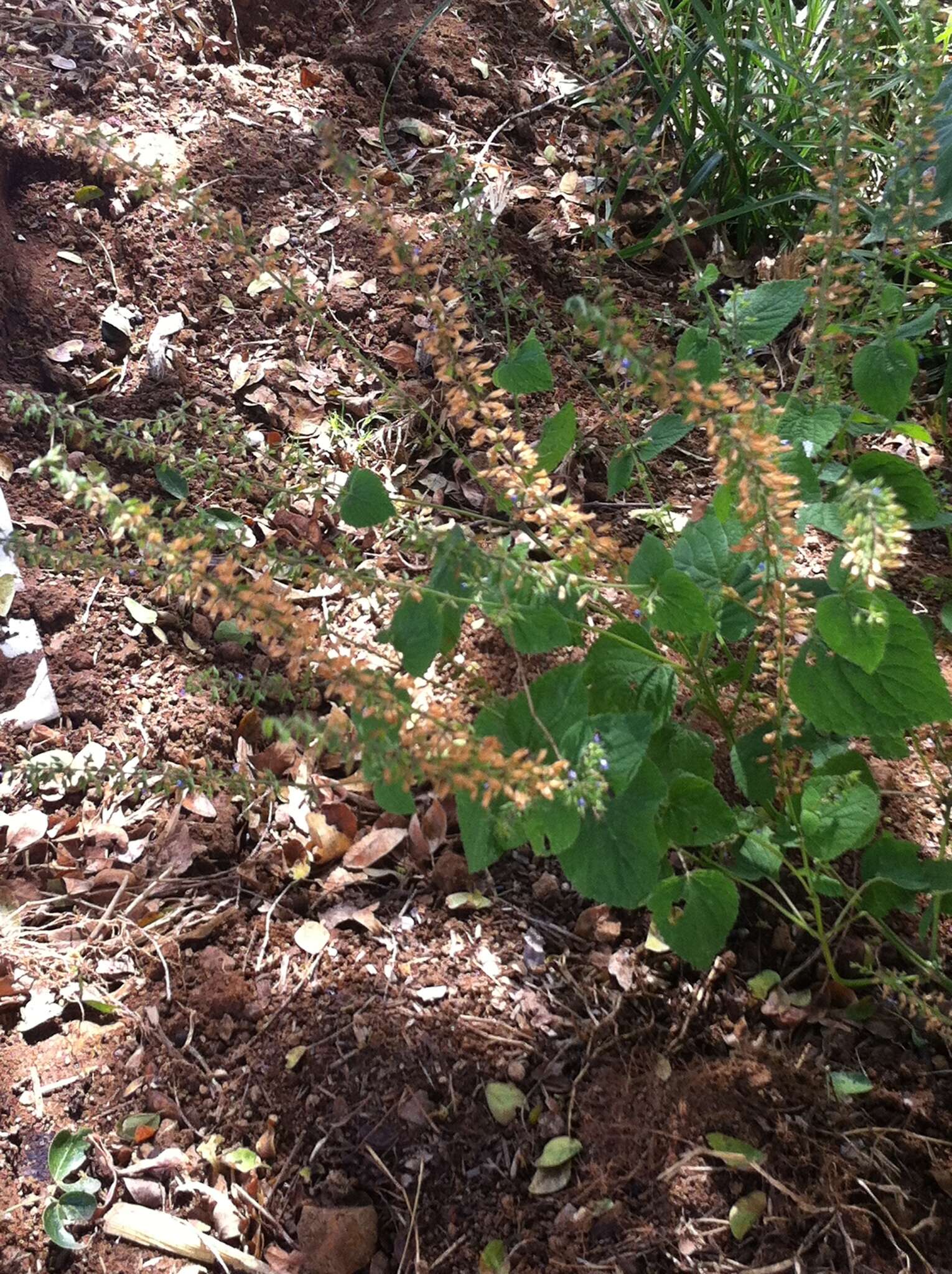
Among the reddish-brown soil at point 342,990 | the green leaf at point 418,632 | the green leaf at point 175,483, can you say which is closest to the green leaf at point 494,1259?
the reddish-brown soil at point 342,990

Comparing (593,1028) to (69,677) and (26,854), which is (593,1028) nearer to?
(26,854)

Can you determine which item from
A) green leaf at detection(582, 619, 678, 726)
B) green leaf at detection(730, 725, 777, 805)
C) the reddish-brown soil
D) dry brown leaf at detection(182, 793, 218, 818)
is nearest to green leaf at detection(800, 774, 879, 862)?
green leaf at detection(730, 725, 777, 805)

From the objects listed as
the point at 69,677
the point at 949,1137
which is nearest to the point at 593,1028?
the point at 949,1137

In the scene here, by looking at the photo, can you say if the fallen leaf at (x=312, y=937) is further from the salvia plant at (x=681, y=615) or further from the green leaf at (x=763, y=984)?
the green leaf at (x=763, y=984)

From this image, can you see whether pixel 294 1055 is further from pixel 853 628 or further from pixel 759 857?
A: pixel 853 628

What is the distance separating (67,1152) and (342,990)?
50 centimetres

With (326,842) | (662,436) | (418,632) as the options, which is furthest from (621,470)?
(326,842)

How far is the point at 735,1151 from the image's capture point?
4.99 ft

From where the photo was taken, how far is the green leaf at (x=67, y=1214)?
4.99 feet

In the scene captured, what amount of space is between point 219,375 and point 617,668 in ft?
5.45

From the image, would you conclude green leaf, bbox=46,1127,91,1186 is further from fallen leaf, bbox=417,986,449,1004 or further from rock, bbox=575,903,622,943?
rock, bbox=575,903,622,943

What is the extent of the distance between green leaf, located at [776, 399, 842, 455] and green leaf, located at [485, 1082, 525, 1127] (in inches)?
46.5

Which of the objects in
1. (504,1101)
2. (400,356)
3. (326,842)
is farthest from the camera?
(400,356)

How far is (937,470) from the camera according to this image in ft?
8.36
